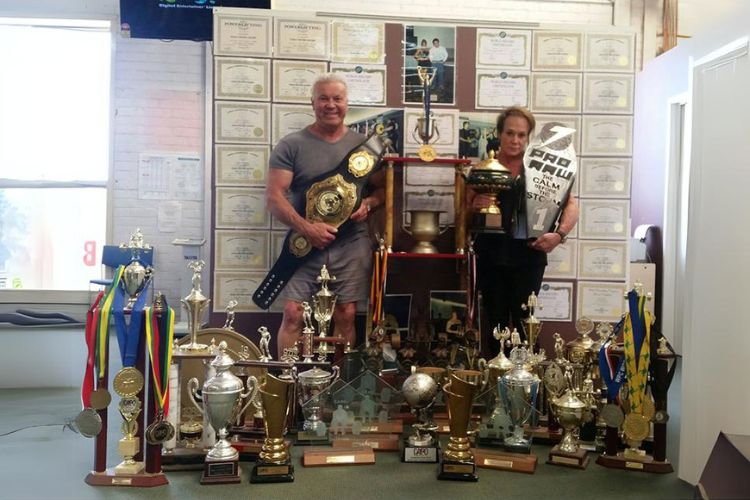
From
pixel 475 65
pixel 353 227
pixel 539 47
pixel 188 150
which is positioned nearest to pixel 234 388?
pixel 353 227

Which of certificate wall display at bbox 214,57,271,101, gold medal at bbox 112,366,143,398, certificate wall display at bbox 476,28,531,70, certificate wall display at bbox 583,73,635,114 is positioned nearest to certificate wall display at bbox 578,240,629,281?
certificate wall display at bbox 583,73,635,114

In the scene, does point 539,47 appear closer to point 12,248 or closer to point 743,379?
point 743,379

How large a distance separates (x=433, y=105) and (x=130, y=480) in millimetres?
→ 3273

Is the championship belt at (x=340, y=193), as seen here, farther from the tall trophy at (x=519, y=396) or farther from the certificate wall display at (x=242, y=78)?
the tall trophy at (x=519, y=396)

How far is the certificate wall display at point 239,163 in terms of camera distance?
5289 mm

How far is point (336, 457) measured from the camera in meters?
3.88

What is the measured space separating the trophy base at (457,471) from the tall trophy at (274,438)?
2.48 ft

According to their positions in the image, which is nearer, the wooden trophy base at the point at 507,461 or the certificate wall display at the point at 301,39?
the wooden trophy base at the point at 507,461

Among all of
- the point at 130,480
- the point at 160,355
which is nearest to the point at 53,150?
the point at 160,355

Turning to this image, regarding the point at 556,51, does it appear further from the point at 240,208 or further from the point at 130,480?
the point at 130,480

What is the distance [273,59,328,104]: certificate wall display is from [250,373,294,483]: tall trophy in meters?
2.44

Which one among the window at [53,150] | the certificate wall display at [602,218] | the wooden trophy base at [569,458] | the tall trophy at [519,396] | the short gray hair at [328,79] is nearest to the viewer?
the tall trophy at [519,396]

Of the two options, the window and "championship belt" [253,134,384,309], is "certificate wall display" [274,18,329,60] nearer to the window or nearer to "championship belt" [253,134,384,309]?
"championship belt" [253,134,384,309]

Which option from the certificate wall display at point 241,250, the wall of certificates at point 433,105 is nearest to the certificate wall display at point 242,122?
the wall of certificates at point 433,105
